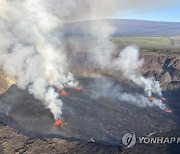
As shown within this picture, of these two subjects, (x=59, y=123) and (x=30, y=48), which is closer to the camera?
(x=59, y=123)

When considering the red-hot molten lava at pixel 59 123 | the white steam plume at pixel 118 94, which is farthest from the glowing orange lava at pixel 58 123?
the white steam plume at pixel 118 94

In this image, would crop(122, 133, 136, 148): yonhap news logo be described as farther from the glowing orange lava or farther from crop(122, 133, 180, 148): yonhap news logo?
the glowing orange lava

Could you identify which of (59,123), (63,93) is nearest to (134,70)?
(63,93)

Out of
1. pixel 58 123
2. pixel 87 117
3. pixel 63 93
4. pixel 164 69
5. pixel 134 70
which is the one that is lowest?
pixel 58 123

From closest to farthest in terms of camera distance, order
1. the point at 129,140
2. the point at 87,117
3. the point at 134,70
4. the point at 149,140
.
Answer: the point at 149,140 < the point at 129,140 < the point at 87,117 < the point at 134,70

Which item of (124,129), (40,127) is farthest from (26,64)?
(124,129)

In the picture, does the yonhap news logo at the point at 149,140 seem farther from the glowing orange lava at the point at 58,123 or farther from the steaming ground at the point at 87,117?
the glowing orange lava at the point at 58,123

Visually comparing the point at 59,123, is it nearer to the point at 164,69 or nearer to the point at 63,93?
the point at 63,93
